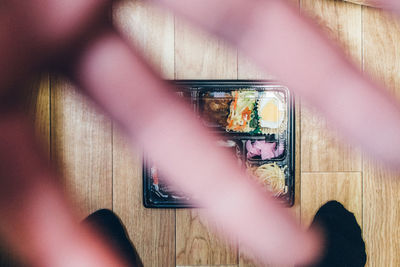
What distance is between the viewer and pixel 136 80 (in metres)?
0.70

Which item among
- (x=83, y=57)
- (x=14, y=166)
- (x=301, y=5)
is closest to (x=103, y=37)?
(x=83, y=57)

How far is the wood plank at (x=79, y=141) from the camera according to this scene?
2.33ft

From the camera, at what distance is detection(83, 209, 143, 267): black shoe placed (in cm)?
70

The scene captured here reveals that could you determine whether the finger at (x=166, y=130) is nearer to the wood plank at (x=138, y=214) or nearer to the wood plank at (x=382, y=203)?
the wood plank at (x=138, y=214)

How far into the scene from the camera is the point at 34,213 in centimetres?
69

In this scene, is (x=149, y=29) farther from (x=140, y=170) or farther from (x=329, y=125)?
(x=329, y=125)

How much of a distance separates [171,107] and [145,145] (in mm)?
104

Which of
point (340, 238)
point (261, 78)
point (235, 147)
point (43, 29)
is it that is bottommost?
point (340, 238)

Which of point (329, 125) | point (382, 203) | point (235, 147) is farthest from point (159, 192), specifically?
point (382, 203)

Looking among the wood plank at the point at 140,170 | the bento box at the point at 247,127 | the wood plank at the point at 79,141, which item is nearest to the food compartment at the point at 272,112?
the bento box at the point at 247,127

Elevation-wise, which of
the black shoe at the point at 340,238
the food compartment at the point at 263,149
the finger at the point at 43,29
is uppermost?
the finger at the point at 43,29

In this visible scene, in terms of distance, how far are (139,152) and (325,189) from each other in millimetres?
438

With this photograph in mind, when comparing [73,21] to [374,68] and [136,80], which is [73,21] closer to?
[136,80]

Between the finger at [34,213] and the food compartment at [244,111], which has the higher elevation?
the food compartment at [244,111]
